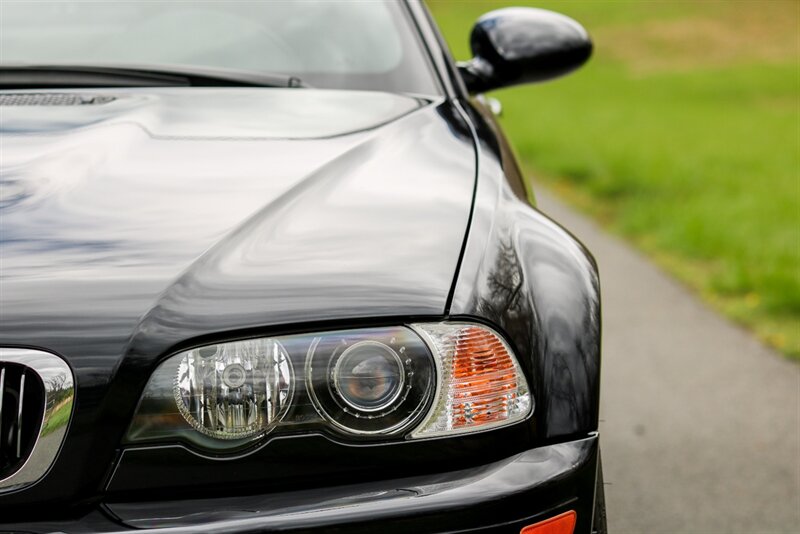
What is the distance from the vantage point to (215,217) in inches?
69.1

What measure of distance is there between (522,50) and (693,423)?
4.92ft

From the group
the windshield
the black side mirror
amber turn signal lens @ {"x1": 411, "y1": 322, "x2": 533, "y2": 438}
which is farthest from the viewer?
the black side mirror

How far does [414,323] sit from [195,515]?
41cm

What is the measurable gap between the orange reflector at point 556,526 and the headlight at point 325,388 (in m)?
0.16

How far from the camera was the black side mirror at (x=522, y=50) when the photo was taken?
9.88 feet

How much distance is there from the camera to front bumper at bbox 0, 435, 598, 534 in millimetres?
1461

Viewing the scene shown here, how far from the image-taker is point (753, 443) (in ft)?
11.6

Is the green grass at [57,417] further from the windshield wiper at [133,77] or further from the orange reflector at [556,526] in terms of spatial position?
the windshield wiper at [133,77]

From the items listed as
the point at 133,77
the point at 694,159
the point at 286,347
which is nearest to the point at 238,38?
the point at 133,77

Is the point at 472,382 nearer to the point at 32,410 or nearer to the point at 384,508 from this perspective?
the point at 384,508

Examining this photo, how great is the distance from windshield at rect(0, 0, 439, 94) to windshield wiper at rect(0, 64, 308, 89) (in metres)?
0.04

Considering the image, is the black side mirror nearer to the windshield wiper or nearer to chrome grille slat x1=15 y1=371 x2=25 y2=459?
the windshield wiper

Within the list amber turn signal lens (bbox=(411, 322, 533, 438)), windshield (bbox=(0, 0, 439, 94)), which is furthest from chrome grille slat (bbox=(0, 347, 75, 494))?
windshield (bbox=(0, 0, 439, 94))

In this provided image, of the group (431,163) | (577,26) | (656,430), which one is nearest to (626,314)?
(656,430)
